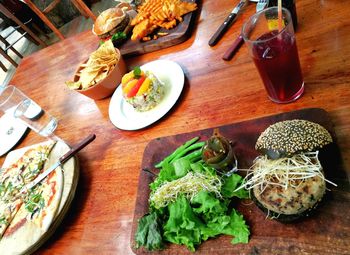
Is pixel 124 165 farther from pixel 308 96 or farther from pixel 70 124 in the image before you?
pixel 308 96

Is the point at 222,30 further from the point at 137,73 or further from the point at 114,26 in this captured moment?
the point at 114,26

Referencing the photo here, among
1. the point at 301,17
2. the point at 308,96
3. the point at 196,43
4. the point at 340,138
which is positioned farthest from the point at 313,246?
the point at 196,43

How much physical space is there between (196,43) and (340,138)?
914 millimetres

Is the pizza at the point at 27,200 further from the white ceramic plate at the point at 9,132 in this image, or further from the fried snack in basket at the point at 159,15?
the fried snack in basket at the point at 159,15

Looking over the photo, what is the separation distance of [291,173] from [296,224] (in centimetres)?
15

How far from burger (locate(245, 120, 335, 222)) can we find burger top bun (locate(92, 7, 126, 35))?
4.29 ft

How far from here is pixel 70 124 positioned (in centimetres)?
172

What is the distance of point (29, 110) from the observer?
5.27 feet

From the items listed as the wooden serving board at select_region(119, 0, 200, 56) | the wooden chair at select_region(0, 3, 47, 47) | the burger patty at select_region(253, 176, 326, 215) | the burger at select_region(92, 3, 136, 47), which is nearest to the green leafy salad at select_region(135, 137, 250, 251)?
the burger patty at select_region(253, 176, 326, 215)

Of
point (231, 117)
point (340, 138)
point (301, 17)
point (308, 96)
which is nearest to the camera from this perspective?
point (340, 138)

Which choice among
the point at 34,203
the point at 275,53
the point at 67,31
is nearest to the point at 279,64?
the point at 275,53

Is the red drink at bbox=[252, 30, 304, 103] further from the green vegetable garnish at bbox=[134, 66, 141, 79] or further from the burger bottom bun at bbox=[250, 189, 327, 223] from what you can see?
the green vegetable garnish at bbox=[134, 66, 141, 79]

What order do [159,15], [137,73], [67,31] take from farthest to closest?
[67,31]
[159,15]
[137,73]

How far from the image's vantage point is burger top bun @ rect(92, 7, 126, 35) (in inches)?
73.1
